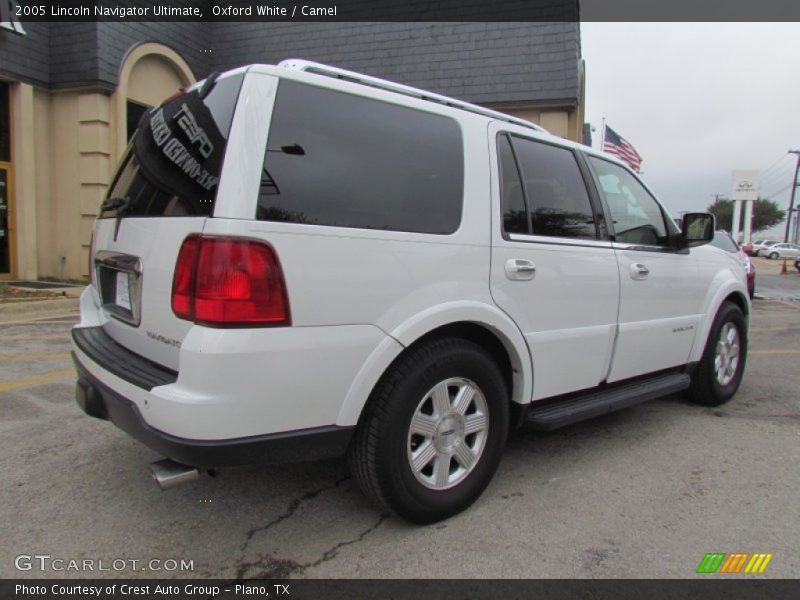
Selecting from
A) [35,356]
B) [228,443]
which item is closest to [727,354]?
[228,443]

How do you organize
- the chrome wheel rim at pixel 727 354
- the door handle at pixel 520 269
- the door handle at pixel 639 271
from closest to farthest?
the door handle at pixel 520 269, the door handle at pixel 639 271, the chrome wheel rim at pixel 727 354

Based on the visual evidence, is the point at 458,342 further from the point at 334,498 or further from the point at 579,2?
the point at 579,2

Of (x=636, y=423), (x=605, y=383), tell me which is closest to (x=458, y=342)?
(x=605, y=383)

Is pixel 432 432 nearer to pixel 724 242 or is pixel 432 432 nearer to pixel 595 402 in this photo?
pixel 595 402

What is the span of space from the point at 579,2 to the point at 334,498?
1173cm

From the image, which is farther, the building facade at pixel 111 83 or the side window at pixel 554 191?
the building facade at pixel 111 83

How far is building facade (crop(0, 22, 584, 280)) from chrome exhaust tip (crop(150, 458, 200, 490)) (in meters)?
9.57

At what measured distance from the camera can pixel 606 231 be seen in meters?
3.53

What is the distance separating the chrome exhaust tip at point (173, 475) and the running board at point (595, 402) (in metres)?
1.69

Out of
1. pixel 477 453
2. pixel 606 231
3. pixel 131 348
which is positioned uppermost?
pixel 606 231

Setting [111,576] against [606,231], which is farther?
[606,231]

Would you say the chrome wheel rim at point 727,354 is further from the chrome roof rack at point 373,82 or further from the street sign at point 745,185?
the street sign at point 745,185

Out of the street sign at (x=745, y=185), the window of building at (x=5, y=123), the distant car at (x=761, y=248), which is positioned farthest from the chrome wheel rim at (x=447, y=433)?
the distant car at (x=761, y=248)

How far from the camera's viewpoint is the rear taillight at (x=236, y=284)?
6.83 ft
